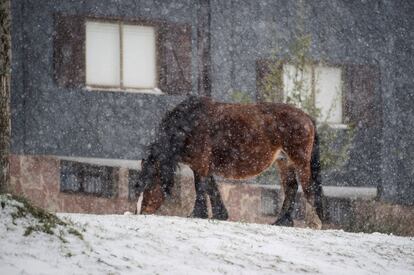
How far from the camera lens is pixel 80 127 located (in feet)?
54.3

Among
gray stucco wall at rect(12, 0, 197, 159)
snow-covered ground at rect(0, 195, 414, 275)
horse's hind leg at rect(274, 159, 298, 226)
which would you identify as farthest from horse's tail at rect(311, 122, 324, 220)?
gray stucco wall at rect(12, 0, 197, 159)

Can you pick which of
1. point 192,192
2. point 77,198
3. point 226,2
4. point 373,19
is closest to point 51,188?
point 77,198

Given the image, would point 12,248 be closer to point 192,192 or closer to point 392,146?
point 192,192

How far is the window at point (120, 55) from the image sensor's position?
16859mm

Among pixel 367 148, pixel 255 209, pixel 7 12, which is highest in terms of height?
pixel 7 12

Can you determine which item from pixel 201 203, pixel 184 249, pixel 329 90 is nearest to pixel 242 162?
pixel 201 203

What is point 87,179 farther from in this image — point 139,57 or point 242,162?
point 242,162

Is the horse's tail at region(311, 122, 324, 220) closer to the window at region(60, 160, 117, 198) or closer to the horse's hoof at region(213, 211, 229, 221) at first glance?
the horse's hoof at region(213, 211, 229, 221)

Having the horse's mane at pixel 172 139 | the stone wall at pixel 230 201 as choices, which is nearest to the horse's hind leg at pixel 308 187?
the horse's mane at pixel 172 139

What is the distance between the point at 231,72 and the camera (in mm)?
18172

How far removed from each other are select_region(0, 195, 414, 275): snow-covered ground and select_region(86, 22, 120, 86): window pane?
7696mm

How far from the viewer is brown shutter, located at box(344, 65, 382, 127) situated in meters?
18.9

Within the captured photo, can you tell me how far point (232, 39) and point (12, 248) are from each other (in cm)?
1216

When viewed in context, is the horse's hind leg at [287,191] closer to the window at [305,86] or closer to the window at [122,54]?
the window at [305,86]
